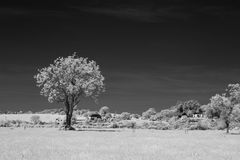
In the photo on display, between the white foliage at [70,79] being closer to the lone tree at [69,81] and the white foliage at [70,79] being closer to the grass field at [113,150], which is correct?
the lone tree at [69,81]

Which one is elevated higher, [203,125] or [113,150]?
[203,125]

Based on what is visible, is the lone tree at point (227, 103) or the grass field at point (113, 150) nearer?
the grass field at point (113, 150)

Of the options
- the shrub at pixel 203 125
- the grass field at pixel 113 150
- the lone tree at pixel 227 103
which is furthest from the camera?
the shrub at pixel 203 125

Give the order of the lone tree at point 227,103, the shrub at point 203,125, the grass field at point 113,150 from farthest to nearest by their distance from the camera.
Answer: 1. the shrub at point 203,125
2. the lone tree at point 227,103
3. the grass field at point 113,150

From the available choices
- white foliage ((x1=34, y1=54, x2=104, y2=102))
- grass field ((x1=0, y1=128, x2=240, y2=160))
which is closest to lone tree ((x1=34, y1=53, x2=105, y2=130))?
white foliage ((x1=34, y1=54, x2=104, y2=102))

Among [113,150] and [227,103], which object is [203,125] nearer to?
[227,103]

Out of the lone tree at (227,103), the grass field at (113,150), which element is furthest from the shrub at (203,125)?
the grass field at (113,150)

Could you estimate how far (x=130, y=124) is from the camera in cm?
11275

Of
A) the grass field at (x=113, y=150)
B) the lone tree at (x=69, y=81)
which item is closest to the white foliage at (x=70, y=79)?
the lone tree at (x=69, y=81)

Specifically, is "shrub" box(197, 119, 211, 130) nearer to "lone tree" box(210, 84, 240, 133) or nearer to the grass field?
"lone tree" box(210, 84, 240, 133)

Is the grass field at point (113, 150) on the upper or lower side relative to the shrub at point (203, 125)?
lower

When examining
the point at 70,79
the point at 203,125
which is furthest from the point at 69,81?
the point at 203,125

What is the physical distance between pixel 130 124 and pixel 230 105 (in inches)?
1549

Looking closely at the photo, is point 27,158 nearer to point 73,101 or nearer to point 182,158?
point 182,158
